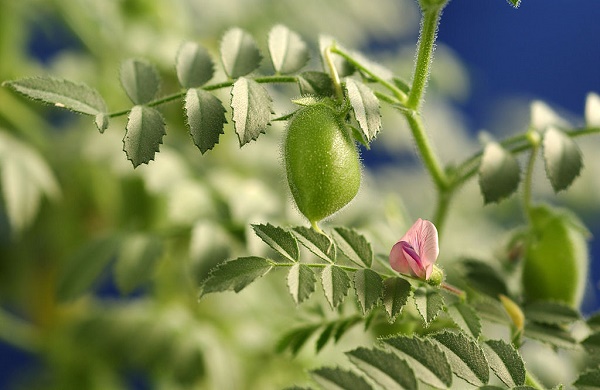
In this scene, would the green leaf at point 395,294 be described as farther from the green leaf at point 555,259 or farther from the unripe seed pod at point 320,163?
the green leaf at point 555,259

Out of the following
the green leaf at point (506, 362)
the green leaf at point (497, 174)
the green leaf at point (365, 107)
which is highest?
the green leaf at point (365, 107)

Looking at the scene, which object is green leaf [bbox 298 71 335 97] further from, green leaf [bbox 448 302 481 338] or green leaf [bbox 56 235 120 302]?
green leaf [bbox 56 235 120 302]

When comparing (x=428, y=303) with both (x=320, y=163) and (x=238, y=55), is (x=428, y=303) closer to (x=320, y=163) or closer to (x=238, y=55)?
(x=320, y=163)

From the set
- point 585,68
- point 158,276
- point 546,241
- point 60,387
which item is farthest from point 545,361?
point 585,68

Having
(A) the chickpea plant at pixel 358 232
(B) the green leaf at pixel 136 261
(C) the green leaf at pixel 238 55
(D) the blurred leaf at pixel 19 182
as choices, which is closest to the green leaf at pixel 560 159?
(A) the chickpea plant at pixel 358 232

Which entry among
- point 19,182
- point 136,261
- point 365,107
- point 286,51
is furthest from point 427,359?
point 19,182

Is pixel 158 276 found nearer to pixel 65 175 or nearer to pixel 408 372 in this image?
pixel 65 175
